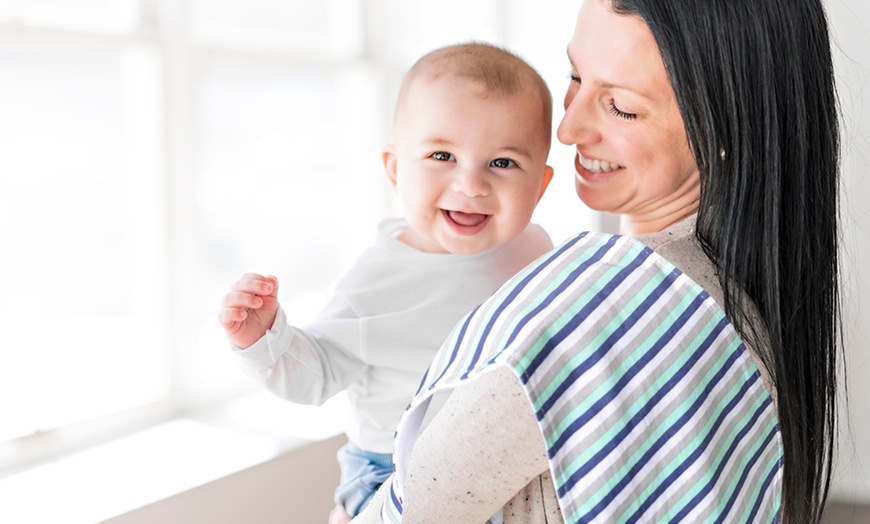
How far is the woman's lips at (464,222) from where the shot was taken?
4.91 feet

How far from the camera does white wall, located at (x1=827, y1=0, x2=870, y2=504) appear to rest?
8.34ft

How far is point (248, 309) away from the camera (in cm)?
137

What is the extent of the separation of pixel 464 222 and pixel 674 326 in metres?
0.68

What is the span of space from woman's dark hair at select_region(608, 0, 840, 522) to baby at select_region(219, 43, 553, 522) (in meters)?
0.50

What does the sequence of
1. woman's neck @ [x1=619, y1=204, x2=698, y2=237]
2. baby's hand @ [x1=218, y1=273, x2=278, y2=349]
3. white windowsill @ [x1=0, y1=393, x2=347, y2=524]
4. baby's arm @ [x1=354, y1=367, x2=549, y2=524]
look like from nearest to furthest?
baby's arm @ [x1=354, y1=367, x2=549, y2=524] → woman's neck @ [x1=619, y1=204, x2=698, y2=237] → baby's hand @ [x1=218, y1=273, x2=278, y2=349] → white windowsill @ [x1=0, y1=393, x2=347, y2=524]

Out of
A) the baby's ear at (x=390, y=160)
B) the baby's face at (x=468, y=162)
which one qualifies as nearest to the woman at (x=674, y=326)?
the baby's face at (x=468, y=162)

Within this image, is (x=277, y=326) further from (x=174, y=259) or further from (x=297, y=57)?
(x=297, y=57)

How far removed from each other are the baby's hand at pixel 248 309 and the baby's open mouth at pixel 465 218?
33cm

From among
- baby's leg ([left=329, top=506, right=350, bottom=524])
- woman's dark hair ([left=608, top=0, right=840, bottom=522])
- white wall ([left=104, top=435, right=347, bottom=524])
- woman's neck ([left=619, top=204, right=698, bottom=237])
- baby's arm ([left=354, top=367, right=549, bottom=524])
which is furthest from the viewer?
white wall ([left=104, top=435, right=347, bottom=524])

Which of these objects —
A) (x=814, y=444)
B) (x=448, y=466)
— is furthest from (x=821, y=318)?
(x=448, y=466)

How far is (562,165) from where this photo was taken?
3004mm

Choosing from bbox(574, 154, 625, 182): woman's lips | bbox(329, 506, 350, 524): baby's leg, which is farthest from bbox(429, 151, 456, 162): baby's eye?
bbox(329, 506, 350, 524): baby's leg

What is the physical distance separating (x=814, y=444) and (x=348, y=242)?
6.13 ft

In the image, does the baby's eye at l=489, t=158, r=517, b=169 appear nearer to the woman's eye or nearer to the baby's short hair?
the baby's short hair
